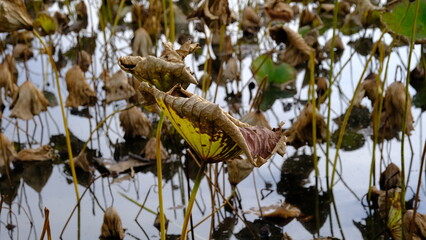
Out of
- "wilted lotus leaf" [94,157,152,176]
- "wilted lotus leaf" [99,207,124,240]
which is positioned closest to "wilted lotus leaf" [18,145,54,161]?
"wilted lotus leaf" [94,157,152,176]

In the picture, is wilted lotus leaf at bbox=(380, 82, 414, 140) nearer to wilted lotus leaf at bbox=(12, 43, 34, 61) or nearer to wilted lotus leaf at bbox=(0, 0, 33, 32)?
wilted lotus leaf at bbox=(0, 0, 33, 32)

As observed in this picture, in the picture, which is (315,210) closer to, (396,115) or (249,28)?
(396,115)

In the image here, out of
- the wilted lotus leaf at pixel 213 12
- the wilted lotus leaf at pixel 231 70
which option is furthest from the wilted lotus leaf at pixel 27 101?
the wilted lotus leaf at pixel 231 70

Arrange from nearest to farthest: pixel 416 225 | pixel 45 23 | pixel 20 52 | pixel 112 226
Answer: pixel 416 225 < pixel 112 226 < pixel 45 23 < pixel 20 52

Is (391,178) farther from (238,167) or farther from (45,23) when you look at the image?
(45,23)

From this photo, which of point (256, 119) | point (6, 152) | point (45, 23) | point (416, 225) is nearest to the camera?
point (416, 225)

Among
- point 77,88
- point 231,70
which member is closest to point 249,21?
point 231,70
